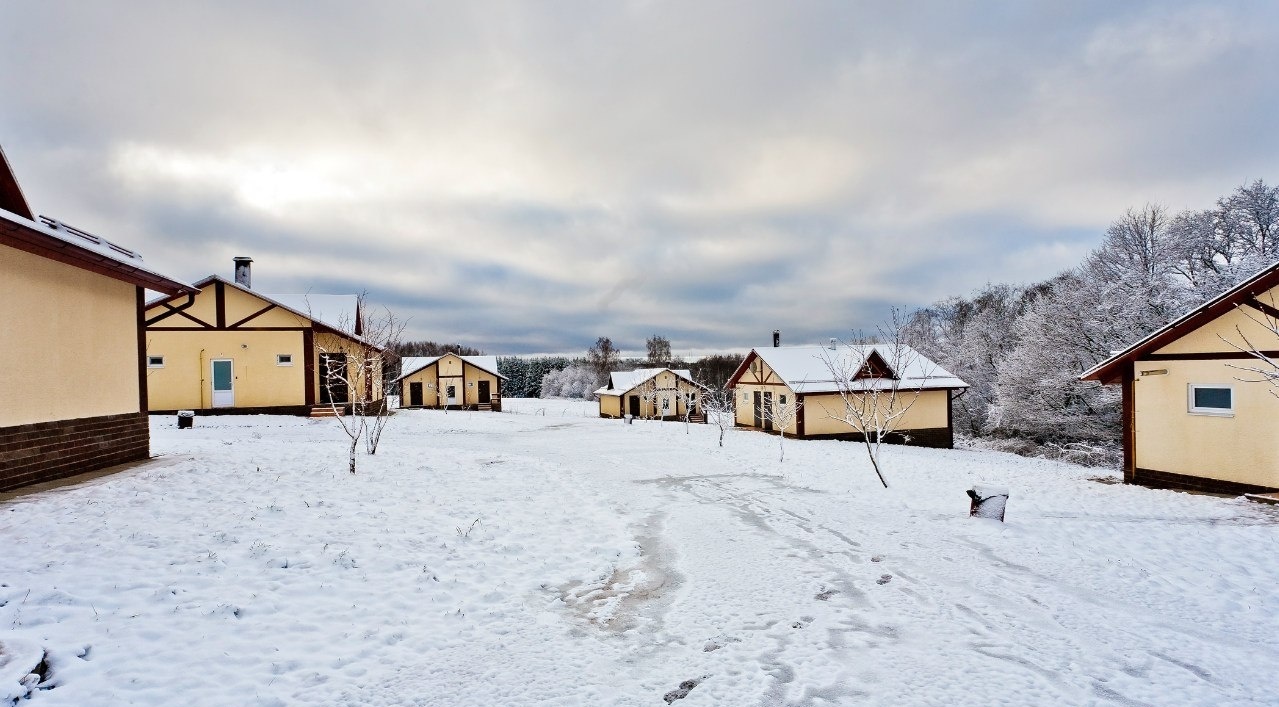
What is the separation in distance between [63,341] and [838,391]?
25.4m

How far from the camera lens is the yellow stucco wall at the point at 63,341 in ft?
26.4

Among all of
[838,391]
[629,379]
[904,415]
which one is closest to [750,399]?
[838,391]

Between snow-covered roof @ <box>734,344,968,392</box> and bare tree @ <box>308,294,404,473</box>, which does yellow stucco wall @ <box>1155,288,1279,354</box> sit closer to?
snow-covered roof @ <box>734,344,968,392</box>

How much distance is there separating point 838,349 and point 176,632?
29.1 m

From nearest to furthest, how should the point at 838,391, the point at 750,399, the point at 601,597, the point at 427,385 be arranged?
the point at 601,597 → the point at 838,391 → the point at 750,399 → the point at 427,385

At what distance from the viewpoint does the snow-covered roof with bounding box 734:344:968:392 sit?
26.8 m

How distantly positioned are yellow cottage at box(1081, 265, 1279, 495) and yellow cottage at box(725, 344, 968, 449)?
38.0ft

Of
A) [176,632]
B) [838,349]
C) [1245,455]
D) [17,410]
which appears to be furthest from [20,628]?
[838,349]

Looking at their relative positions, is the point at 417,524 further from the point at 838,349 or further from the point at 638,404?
the point at 638,404

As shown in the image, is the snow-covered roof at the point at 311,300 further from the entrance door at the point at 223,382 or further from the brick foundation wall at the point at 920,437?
the brick foundation wall at the point at 920,437

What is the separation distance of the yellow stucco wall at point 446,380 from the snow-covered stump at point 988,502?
4705cm

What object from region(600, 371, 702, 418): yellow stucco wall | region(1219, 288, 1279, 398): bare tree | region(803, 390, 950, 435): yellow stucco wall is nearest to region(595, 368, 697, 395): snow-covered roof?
region(600, 371, 702, 418): yellow stucco wall

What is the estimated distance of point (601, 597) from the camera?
627 centimetres

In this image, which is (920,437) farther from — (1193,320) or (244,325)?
(244,325)
